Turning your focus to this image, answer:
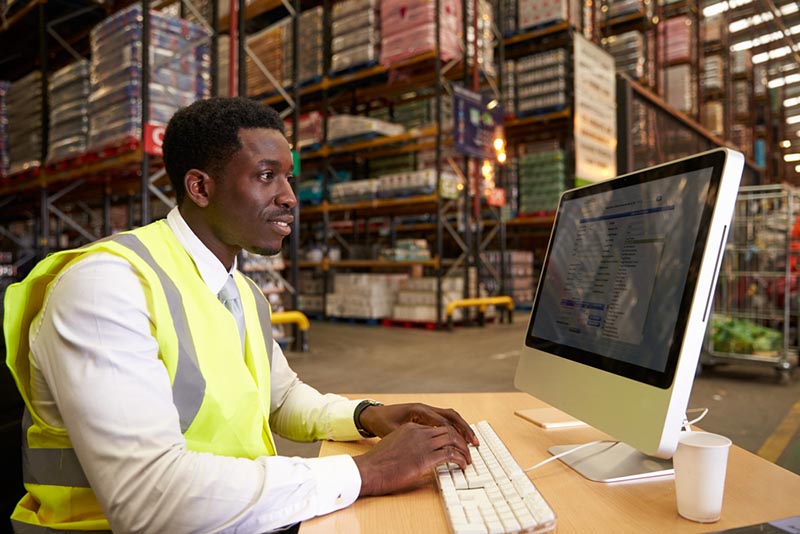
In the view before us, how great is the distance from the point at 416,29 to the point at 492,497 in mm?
7261

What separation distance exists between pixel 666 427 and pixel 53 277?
3.37 ft

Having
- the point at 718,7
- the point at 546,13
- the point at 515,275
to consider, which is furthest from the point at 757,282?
the point at 718,7

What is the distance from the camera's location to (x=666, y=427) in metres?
0.90

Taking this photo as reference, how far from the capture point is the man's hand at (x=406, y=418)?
1240mm

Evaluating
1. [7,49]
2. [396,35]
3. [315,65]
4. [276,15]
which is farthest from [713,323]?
[7,49]

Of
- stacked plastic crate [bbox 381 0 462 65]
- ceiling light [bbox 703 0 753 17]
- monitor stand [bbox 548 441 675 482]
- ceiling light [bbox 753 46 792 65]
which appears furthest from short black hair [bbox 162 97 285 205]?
ceiling light [bbox 753 46 792 65]

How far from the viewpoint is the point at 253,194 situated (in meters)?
1.22

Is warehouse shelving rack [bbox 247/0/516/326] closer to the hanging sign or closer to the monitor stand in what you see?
the hanging sign

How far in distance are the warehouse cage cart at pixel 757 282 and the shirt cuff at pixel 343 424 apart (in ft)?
14.4

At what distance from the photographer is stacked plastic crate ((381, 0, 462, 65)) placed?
727 centimetres

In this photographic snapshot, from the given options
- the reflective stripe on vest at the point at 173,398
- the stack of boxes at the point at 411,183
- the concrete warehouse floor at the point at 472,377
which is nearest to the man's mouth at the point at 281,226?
the reflective stripe on vest at the point at 173,398

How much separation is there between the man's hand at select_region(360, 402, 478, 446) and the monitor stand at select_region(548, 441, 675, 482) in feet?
0.66

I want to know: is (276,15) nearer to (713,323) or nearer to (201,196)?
(713,323)

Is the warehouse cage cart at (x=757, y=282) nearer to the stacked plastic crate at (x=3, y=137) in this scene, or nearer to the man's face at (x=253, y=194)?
the man's face at (x=253, y=194)
